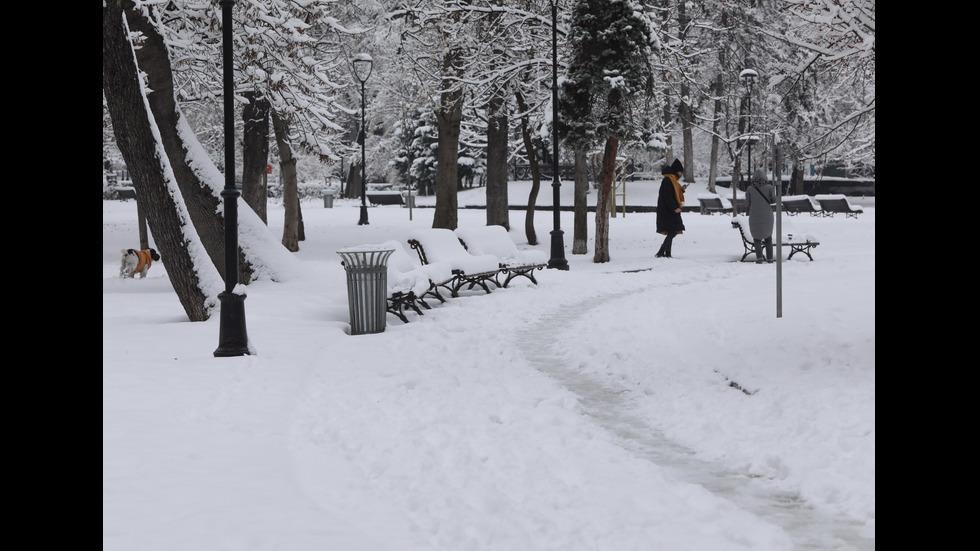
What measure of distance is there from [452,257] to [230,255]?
6699 millimetres

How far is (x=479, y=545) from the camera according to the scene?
490 centimetres

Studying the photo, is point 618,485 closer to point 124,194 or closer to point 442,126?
point 442,126

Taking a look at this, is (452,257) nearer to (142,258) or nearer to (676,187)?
(676,187)

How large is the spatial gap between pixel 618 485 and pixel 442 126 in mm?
23058

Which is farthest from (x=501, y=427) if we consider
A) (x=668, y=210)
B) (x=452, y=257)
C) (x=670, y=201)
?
(x=668, y=210)

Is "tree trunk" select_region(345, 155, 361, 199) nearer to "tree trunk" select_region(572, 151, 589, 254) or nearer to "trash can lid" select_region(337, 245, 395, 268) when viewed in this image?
"tree trunk" select_region(572, 151, 589, 254)

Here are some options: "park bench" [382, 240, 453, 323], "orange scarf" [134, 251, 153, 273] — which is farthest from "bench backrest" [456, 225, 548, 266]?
"orange scarf" [134, 251, 153, 273]

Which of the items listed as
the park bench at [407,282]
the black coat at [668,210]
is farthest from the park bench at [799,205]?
the park bench at [407,282]

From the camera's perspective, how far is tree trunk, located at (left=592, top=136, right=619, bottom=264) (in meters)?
22.7

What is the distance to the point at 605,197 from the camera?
2322cm

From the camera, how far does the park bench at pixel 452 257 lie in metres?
16.5

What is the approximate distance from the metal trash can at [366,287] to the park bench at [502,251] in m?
5.42

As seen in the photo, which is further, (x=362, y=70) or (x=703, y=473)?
(x=362, y=70)
